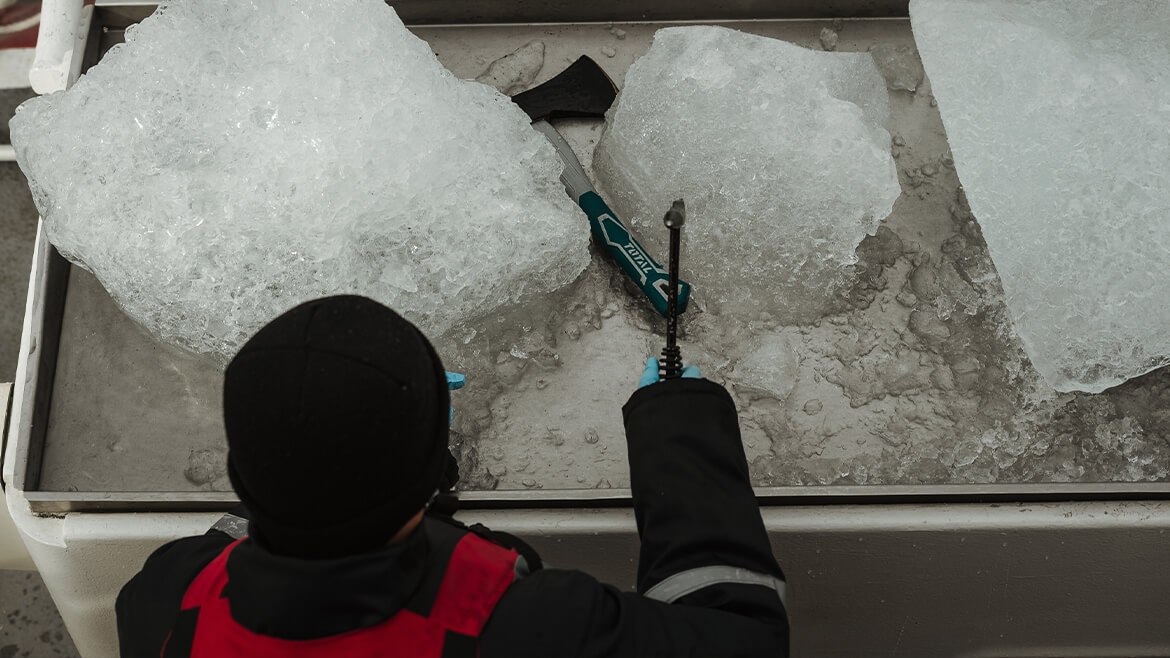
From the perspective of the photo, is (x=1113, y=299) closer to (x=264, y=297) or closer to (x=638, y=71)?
(x=638, y=71)

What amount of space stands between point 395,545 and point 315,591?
64 mm

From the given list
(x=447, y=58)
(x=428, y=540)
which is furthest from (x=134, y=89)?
(x=428, y=540)

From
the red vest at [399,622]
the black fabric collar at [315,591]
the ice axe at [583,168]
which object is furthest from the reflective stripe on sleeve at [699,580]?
the ice axe at [583,168]

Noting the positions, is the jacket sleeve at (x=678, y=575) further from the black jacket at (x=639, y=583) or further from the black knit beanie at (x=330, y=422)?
the black knit beanie at (x=330, y=422)

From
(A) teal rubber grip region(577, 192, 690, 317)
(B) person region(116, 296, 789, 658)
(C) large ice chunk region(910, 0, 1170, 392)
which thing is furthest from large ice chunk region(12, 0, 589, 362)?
(C) large ice chunk region(910, 0, 1170, 392)

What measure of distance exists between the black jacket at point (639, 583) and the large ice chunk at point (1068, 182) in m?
0.43

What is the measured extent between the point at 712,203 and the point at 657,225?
77 millimetres

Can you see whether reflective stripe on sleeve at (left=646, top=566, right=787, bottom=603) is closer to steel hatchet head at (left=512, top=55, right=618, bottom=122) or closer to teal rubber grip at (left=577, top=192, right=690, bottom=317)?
teal rubber grip at (left=577, top=192, right=690, bottom=317)

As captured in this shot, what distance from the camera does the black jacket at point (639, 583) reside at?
25.7 inches

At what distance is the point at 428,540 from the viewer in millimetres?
720

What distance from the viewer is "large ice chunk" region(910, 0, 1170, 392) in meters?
1.03

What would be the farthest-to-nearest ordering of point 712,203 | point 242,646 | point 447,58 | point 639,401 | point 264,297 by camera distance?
point 447,58 → point 712,203 → point 264,297 → point 639,401 → point 242,646

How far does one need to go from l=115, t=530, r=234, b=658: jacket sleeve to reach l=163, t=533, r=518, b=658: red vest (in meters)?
0.02

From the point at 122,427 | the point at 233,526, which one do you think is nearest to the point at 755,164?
the point at 233,526
